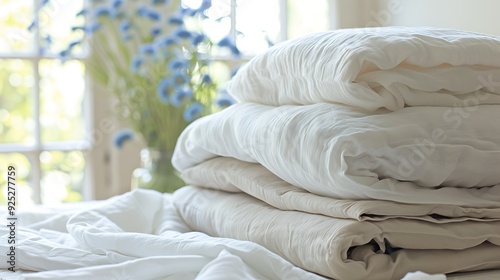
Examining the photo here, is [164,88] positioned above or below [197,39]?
below

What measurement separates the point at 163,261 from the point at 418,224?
30 cm

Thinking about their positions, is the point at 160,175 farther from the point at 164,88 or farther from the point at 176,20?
the point at 176,20

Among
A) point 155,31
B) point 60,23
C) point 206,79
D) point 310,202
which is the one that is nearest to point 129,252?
point 310,202

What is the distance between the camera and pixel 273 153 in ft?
3.19

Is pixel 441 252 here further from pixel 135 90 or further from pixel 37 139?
pixel 37 139

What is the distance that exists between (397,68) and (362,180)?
0.16m

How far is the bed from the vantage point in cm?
84

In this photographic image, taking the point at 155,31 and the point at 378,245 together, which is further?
the point at 155,31

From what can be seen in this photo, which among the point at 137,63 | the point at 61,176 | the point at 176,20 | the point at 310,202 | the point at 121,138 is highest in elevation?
the point at 176,20

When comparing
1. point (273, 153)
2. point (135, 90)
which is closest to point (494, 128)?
point (273, 153)

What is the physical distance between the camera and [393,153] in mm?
851

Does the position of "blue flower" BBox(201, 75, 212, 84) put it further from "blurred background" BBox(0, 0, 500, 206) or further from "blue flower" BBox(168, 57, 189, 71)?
"blurred background" BBox(0, 0, 500, 206)

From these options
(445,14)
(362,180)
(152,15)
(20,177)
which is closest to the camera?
(362,180)

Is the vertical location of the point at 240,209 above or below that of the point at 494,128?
below
